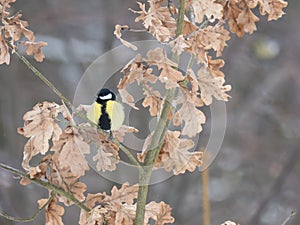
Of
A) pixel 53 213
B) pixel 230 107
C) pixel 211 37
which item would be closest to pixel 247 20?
pixel 211 37

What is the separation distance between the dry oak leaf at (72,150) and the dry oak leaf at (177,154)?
6.3 inches

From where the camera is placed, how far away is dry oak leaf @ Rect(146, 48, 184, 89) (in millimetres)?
1163

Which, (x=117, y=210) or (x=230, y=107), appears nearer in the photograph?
(x=117, y=210)

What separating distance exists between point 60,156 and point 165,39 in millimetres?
268

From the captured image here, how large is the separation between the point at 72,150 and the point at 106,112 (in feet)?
0.37

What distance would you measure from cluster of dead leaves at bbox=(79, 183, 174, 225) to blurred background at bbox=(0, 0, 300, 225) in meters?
2.11

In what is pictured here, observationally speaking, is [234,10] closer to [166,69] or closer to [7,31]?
[166,69]

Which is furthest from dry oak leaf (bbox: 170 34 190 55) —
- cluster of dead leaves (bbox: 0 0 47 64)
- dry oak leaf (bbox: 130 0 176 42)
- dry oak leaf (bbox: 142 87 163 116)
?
cluster of dead leaves (bbox: 0 0 47 64)

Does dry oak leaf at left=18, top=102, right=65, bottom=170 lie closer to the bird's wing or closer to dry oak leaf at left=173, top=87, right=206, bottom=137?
the bird's wing

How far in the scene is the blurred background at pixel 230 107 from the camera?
11.9ft

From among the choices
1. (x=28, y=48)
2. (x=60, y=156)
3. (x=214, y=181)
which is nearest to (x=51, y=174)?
(x=60, y=156)

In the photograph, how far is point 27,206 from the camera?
11.8 feet

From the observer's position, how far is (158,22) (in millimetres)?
1206

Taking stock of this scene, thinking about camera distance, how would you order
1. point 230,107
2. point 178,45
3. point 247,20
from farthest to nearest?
point 230,107, point 247,20, point 178,45
